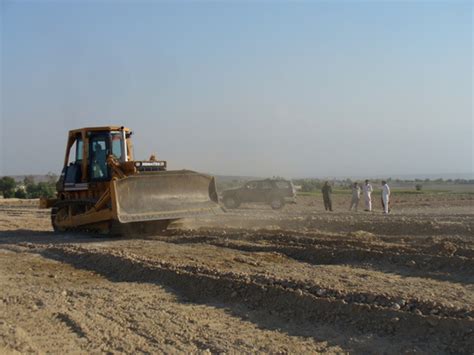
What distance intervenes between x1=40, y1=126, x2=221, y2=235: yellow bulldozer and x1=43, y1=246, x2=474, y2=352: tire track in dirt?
412cm

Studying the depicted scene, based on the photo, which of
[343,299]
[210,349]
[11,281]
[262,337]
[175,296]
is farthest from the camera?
[11,281]

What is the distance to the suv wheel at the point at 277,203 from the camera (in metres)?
30.3

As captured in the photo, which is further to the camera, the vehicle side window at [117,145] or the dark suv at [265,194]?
the dark suv at [265,194]

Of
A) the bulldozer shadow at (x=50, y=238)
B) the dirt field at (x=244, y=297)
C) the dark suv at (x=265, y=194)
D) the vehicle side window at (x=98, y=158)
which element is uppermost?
the vehicle side window at (x=98, y=158)

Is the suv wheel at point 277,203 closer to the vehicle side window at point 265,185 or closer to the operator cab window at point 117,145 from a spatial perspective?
the vehicle side window at point 265,185

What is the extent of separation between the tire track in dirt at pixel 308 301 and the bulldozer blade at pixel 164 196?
3.87m

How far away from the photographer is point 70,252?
41.0 ft

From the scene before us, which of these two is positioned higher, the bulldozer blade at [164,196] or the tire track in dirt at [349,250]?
the bulldozer blade at [164,196]

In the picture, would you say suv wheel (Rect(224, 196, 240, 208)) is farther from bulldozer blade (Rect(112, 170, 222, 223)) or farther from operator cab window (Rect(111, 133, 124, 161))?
operator cab window (Rect(111, 133, 124, 161))

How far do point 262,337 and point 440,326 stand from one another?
1.90 m

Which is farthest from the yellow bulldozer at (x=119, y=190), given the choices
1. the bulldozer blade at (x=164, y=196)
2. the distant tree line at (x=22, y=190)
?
the distant tree line at (x=22, y=190)

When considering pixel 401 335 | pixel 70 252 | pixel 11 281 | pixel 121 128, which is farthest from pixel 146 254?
pixel 401 335

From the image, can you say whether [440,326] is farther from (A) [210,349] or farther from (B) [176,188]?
(B) [176,188]

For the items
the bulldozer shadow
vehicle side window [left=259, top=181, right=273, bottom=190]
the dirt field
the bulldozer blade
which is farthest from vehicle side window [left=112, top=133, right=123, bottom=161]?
vehicle side window [left=259, top=181, right=273, bottom=190]
